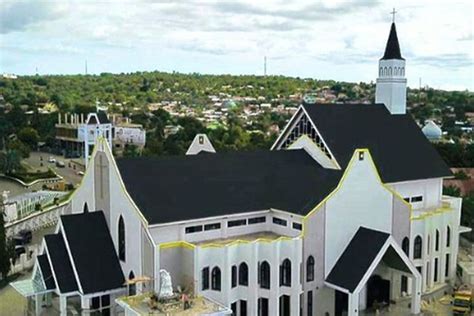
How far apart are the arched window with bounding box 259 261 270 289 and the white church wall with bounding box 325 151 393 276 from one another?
3217 millimetres

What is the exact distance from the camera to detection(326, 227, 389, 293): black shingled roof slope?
26.9 m

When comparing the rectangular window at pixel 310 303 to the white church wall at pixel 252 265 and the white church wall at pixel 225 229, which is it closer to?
the white church wall at pixel 252 265

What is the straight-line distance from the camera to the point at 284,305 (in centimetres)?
2703

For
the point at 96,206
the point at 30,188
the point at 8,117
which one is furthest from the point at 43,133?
the point at 96,206

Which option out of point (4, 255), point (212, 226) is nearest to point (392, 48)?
point (212, 226)

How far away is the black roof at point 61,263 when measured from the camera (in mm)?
25547

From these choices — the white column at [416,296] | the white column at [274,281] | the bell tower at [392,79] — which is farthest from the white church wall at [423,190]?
the white column at [274,281]

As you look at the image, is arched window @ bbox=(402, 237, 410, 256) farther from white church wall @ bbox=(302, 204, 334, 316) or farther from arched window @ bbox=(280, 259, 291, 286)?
arched window @ bbox=(280, 259, 291, 286)

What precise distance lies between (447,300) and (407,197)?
6.15 m

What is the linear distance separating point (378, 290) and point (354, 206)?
15.5ft

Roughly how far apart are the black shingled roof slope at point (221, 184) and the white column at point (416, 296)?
5938 millimetres

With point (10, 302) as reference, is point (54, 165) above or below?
above

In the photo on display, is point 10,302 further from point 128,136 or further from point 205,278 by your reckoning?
point 128,136

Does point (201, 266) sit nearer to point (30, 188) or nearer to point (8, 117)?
point (30, 188)
